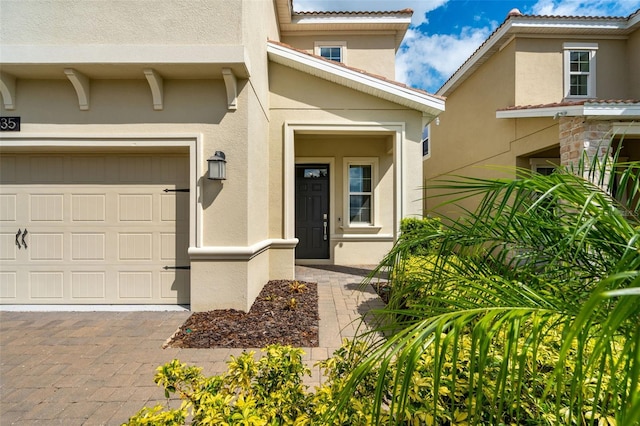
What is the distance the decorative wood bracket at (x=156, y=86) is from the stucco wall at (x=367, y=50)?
5.52 metres

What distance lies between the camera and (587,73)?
847 centimetres

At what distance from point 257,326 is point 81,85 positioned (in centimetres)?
395

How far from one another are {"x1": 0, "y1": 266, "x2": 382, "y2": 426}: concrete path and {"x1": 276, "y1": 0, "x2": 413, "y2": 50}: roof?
7.32 m

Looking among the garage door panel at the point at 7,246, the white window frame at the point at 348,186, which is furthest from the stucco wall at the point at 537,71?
the garage door panel at the point at 7,246

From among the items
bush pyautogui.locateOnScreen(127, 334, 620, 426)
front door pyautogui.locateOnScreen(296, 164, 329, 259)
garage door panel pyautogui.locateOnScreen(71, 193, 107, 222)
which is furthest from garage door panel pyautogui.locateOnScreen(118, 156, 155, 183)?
front door pyautogui.locateOnScreen(296, 164, 329, 259)

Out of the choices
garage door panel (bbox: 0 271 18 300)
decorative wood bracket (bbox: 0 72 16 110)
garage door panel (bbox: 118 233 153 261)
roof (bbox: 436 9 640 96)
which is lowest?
garage door panel (bbox: 0 271 18 300)

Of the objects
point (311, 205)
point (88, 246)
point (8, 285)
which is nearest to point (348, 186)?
point (311, 205)

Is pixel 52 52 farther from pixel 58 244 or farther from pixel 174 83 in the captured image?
pixel 58 244

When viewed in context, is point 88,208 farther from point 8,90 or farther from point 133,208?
point 8,90

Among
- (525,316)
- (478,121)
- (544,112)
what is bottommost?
(525,316)

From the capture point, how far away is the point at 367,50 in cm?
882

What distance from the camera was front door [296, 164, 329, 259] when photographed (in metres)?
8.38

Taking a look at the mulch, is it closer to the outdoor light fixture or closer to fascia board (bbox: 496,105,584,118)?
the outdoor light fixture

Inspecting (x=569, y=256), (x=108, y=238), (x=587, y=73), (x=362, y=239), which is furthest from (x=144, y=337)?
(x=587, y=73)
